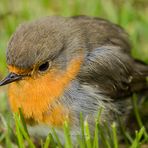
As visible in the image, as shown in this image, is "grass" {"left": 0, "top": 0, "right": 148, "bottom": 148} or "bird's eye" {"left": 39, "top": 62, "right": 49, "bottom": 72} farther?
"grass" {"left": 0, "top": 0, "right": 148, "bottom": 148}

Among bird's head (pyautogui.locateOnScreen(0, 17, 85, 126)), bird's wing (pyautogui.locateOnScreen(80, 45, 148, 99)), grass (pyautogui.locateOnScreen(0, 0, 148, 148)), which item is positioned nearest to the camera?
bird's head (pyautogui.locateOnScreen(0, 17, 85, 126))

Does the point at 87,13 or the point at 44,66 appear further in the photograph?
the point at 87,13

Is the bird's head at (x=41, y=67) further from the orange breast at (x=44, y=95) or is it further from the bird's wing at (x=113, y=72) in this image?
the bird's wing at (x=113, y=72)

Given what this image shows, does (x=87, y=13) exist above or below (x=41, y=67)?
below

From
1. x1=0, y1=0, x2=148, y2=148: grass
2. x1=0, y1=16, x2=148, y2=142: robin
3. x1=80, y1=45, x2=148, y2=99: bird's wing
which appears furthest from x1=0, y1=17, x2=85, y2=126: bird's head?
x1=0, y1=0, x2=148, y2=148: grass

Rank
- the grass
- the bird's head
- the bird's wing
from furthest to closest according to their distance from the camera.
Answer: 1. the grass
2. the bird's wing
3. the bird's head

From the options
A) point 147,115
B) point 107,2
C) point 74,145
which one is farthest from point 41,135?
point 107,2

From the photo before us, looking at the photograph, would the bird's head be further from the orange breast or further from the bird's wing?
the bird's wing

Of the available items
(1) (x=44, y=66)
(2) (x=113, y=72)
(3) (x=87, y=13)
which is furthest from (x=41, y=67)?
(3) (x=87, y=13)

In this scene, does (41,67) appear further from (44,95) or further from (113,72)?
(113,72)
